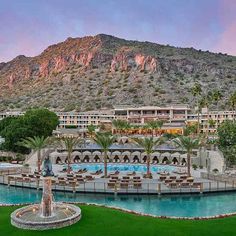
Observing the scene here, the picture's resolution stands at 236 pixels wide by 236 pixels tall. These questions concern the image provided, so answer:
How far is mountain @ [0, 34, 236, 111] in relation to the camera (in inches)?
5801

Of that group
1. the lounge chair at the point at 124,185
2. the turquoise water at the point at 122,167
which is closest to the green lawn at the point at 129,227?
the lounge chair at the point at 124,185

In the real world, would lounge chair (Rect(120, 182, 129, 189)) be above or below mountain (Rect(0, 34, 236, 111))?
below

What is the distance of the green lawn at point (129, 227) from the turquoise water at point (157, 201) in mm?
7349

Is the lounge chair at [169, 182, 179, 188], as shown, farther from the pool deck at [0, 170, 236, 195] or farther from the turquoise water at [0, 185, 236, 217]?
the turquoise water at [0, 185, 236, 217]

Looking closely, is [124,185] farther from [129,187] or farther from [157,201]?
[157,201]

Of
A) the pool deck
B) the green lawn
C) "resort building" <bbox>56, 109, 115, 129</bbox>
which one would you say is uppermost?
"resort building" <bbox>56, 109, 115, 129</bbox>

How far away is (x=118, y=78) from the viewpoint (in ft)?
553

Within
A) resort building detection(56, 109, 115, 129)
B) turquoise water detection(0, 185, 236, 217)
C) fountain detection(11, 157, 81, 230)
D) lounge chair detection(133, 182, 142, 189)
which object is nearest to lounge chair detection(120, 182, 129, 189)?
lounge chair detection(133, 182, 142, 189)

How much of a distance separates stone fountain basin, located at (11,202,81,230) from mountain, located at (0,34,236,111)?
4458 inches

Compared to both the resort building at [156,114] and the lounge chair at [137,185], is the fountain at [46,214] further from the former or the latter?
the resort building at [156,114]

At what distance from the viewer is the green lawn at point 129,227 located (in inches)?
793

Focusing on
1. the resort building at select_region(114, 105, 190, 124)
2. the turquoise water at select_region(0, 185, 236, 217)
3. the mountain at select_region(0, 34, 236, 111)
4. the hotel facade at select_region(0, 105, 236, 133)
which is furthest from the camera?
the mountain at select_region(0, 34, 236, 111)

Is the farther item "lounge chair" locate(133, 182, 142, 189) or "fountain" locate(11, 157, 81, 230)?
"lounge chair" locate(133, 182, 142, 189)

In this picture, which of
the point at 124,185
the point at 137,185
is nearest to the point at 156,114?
the point at 137,185
